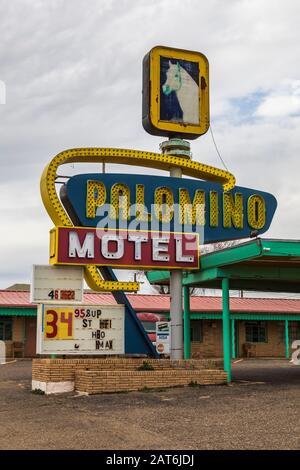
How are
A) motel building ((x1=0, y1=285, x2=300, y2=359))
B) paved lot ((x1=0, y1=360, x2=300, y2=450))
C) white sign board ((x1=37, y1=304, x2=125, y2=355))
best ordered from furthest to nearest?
1. motel building ((x1=0, y1=285, x2=300, y2=359))
2. white sign board ((x1=37, y1=304, x2=125, y2=355))
3. paved lot ((x1=0, y1=360, x2=300, y2=450))

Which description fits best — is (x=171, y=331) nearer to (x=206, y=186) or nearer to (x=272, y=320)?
(x=206, y=186)

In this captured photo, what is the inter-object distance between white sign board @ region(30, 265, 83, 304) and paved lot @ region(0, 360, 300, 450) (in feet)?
9.30

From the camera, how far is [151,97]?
73.4 feet

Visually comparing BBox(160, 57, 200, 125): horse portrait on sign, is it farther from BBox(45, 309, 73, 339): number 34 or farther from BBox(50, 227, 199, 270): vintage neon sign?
BBox(45, 309, 73, 339): number 34

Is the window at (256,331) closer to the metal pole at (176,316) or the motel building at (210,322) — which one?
the motel building at (210,322)

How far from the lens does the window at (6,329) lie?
36.0 m

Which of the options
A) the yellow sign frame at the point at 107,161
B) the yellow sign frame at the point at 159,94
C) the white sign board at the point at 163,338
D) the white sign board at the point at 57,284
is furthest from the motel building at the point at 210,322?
the white sign board at the point at 57,284

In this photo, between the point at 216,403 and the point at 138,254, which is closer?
the point at 216,403

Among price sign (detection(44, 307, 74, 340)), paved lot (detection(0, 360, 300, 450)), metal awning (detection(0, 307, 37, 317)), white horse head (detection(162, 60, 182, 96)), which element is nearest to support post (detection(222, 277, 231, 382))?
paved lot (detection(0, 360, 300, 450))

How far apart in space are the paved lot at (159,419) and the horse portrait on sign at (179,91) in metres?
9.18

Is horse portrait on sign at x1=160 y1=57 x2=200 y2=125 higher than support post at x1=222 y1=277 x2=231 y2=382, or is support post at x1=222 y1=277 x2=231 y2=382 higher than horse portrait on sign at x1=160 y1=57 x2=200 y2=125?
horse portrait on sign at x1=160 y1=57 x2=200 y2=125

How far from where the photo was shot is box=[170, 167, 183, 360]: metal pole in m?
21.0

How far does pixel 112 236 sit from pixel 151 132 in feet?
14.4

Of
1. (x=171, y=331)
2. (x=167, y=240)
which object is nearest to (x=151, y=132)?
(x=167, y=240)
